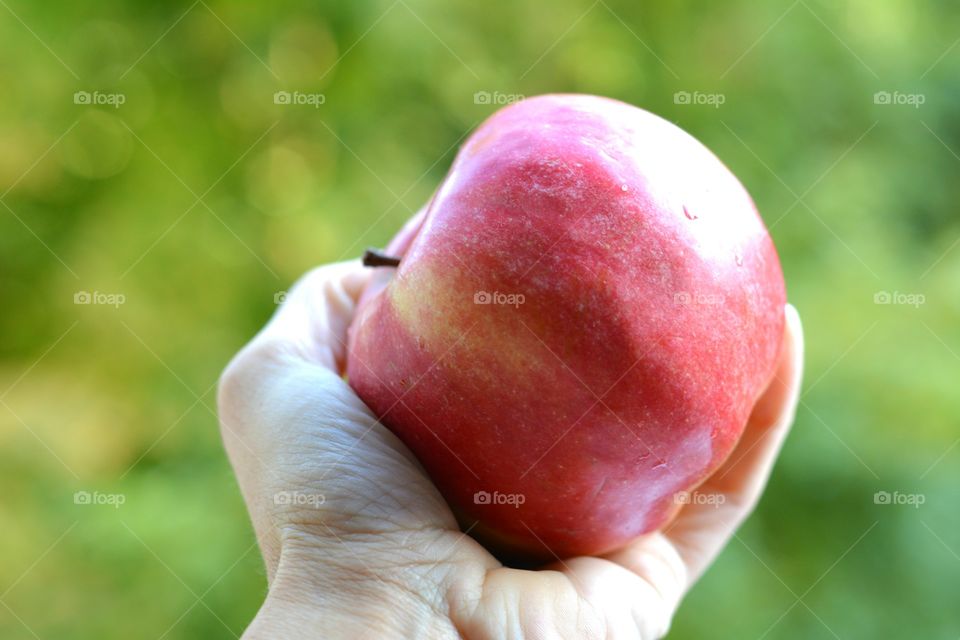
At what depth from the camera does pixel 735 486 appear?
1161mm

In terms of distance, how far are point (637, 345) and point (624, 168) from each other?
0.18 meters

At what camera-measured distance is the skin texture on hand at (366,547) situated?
30.8 inches

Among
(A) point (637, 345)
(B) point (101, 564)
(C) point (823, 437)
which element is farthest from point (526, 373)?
(B) point (101, 564)

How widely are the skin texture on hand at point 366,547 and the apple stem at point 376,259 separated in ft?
0.46

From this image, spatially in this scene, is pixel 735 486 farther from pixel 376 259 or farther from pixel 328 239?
pixel 328 239

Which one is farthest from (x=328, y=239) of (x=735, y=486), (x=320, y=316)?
(x=735, y=486)

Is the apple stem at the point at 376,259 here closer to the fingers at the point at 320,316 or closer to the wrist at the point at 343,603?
the fingers at the point at 320,316

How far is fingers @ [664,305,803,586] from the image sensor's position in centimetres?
110

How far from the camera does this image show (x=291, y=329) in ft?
3.55

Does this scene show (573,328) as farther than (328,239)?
No

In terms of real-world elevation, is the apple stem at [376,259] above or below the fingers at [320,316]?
above

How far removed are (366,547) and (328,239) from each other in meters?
0.87

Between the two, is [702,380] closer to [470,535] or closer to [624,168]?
[624,168]

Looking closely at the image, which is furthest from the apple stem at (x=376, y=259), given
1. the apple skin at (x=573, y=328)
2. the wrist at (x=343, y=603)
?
the wrist at (x=343, y=603)
